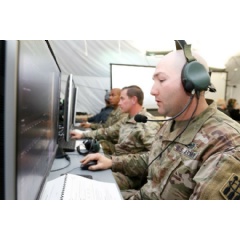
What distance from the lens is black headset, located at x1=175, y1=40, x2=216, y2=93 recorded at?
28.0 inches

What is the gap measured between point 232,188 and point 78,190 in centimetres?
44

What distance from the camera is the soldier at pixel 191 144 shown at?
578 millimetres

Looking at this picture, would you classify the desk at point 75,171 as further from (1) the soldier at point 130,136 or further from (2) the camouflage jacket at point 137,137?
(2) the camouflage jacket at point 137,137

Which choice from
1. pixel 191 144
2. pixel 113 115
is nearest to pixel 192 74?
A: pixel 191 144

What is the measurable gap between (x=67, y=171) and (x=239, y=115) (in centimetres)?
295

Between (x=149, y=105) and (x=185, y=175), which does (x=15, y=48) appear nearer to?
(x=185, y=175)

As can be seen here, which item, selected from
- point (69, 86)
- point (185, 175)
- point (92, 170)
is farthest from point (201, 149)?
point (69, 86)

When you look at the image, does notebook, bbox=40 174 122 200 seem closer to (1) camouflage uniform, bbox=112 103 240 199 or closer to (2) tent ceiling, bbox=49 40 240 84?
(1) camouflage uniform, bbox=112 103 240 199

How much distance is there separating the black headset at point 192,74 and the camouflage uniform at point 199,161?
10cm

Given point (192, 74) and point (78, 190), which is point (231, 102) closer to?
point (192, 74)

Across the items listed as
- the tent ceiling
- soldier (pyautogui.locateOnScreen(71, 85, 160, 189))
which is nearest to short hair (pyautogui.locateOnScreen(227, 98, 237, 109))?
the tent ceiling

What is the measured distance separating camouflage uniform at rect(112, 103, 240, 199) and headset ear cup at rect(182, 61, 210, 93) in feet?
0.32

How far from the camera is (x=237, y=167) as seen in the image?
57 cm

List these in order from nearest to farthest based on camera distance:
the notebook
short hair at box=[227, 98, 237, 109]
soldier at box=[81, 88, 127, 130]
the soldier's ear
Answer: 1. the notebook
2. the soldier's ear
3. soldier at box=[81, 88, 127, 130]
4. short hair at box=[227, 98, 237, 109]
